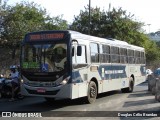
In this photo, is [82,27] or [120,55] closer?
[120,55]

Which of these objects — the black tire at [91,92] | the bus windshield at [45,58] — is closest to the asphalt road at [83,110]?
the black tire at [91,92]

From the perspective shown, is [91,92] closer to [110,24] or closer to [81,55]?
[81,55]

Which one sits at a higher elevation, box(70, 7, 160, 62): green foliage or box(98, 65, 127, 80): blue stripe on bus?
box(70, 7, 160, 62): green foliage

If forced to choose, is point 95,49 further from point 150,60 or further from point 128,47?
point 150,60

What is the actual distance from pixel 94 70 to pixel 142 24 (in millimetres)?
28906

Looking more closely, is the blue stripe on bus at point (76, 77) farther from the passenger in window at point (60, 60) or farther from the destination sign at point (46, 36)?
the destination sign at point (46, 36)

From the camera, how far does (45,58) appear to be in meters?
13.4

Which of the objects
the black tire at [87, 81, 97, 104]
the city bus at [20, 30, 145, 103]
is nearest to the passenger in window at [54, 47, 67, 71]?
the city bus at [20, 30, 145, 103]

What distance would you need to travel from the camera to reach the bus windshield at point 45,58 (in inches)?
519

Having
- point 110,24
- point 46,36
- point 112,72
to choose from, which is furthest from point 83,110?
point 110,24

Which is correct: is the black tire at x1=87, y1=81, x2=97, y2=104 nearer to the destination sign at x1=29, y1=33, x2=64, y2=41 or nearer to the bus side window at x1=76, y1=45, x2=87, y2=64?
the bus side window at x1=76, y1=45, x2=87, y2=64

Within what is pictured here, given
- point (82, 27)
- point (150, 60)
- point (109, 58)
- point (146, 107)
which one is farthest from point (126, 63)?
point (150, 60)

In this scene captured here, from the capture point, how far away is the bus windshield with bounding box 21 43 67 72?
13.2 meters

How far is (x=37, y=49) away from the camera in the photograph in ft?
44.8
